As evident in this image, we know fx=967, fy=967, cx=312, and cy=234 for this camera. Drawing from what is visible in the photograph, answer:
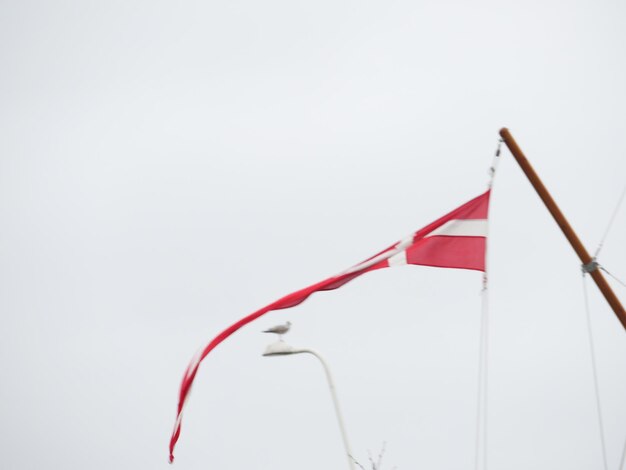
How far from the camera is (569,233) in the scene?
51.2 feet

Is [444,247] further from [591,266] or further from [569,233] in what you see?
[591,266]

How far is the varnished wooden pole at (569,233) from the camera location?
15078 mm

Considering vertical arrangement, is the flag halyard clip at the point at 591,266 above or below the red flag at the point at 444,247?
below

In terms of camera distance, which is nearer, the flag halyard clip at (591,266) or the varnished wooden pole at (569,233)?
the varnished wooden pole at (569,233)

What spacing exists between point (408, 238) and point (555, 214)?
298 cm

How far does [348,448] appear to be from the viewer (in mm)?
16875

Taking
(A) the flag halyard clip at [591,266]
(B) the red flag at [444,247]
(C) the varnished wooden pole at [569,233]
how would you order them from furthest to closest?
(B) the red flag at [444,247] < (A) the flag halyard clip at [591,266] < (C) the varnished wooden pole at [569,233]

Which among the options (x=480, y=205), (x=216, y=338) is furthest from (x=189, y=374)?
(x=480, y=205)

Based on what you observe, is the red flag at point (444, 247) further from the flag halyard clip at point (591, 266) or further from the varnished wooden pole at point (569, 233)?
the flag halyard clip at point (591, 266)

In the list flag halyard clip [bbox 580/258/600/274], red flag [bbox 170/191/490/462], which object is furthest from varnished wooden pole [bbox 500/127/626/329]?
red flag [bbox 170/191/490/462]

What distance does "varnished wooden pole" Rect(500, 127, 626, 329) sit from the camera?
15078 millimetres

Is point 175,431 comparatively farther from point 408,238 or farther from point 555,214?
point 555,214

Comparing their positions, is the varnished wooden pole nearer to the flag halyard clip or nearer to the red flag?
the flag halyard clip

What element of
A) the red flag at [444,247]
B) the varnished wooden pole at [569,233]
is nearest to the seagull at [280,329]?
the red flag at [444,247]
